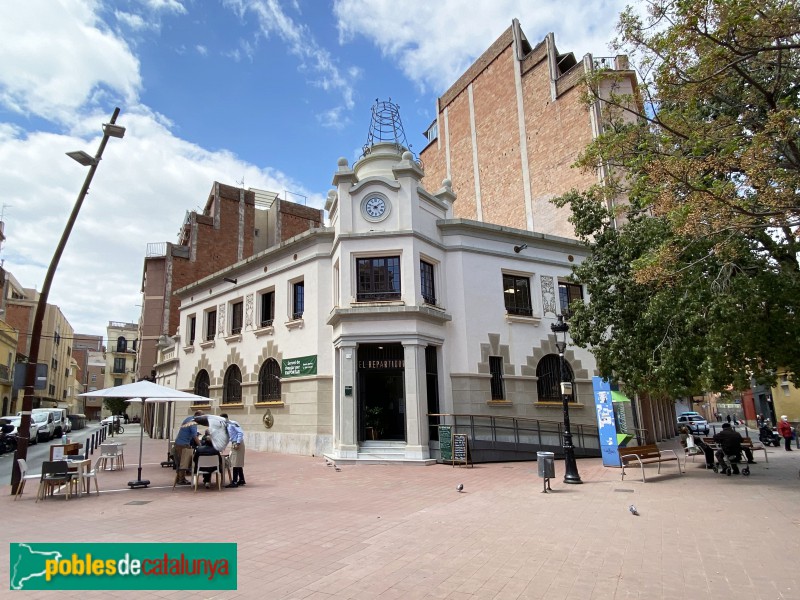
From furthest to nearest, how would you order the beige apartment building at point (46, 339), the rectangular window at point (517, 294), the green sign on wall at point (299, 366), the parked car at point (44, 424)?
the beige apartment building at point (46, 339), the parked car at point (44, 424), the rectangular window at point (517, 294), the green sign on wall at point (299, 366)

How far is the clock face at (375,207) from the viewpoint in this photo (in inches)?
714

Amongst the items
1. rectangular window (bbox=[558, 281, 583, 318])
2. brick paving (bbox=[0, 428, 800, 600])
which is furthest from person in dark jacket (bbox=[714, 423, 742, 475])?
rectangular window (bbox=[558, 281, 583, 318])

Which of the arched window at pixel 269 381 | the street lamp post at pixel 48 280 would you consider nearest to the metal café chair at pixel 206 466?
the street lamp post at pixel 48 280

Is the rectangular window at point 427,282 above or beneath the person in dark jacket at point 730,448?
above

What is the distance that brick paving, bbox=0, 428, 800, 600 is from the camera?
5.16m

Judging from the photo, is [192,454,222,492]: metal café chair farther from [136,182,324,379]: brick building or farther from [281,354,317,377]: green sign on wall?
[136,182,324,379]: brick building

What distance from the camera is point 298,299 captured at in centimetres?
2114

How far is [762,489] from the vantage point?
10.9 meters

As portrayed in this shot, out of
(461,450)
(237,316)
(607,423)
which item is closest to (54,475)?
(461,450)

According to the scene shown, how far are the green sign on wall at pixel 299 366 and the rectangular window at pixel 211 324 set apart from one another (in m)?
7.09

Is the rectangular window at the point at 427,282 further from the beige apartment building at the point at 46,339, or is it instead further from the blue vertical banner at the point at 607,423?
the beige apartment building at the point at 46,339

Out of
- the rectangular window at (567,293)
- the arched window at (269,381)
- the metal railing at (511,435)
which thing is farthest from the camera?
the rectangular window at (567,293)

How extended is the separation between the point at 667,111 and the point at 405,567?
1006cm

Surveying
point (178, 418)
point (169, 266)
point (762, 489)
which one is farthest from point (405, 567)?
point (169, 266)
